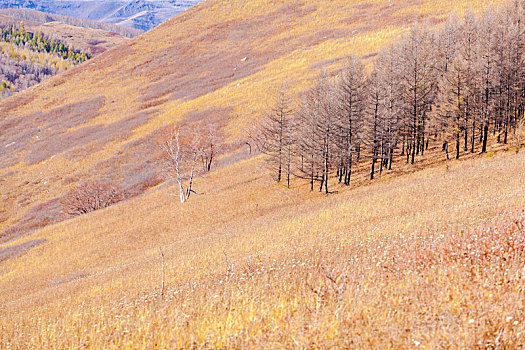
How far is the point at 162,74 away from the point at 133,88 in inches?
332

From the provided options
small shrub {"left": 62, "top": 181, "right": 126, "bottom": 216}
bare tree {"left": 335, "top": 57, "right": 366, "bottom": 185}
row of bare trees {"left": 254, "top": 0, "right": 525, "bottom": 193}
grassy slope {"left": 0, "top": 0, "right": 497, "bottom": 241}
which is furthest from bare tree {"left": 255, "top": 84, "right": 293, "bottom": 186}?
small shrub {"left": 62, "top": 181, "right": 126, "bottom": 216}

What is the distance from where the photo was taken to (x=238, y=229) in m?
21.4

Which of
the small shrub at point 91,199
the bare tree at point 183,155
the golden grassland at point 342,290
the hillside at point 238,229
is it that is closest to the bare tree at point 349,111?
the hillside at point 238,229

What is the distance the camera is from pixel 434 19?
7200 cm

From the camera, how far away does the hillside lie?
16.9ft

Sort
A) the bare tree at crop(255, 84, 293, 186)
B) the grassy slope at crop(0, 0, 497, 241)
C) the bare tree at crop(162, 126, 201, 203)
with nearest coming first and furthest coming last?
1. the bare tree at crop(255, 84, 293, 186)
2. the bare tree at crop(162, 126, 201, 203)
3. the grassy slope at crop(0, 0, 497, 241)

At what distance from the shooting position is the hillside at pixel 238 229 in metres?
5.14

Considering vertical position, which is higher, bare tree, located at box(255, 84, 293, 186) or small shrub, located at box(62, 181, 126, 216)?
bare tree, located at box(255, 84, 293, 186)

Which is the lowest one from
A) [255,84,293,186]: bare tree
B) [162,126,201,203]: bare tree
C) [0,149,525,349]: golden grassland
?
[162,126,201,203]: bare tree

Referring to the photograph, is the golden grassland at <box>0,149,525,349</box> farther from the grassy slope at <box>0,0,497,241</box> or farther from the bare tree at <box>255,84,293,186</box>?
the grassy slope at <box>0,0,497,241</box>

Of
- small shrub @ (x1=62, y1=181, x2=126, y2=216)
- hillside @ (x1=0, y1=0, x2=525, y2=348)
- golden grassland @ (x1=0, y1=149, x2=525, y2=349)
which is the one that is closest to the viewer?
golden grassland @ (x1=0, y1=149, x2=525, y2=349)

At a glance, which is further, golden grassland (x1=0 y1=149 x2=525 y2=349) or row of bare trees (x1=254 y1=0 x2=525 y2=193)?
row of bare trees (x1=254 y1=0 x2=525 y2=193)

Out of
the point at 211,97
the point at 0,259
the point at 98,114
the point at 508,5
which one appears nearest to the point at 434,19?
the point at 508,5

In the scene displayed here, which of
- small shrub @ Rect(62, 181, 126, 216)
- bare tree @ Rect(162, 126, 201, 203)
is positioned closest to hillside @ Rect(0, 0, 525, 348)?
small shrub @ Rect(62, 181, 126, 216)
